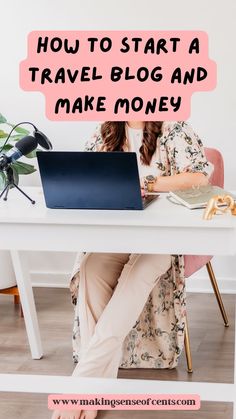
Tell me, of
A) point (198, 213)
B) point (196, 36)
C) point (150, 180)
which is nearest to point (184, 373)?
point (150, 180)

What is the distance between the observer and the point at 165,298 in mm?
2883

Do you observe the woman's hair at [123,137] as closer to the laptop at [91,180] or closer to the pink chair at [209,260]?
the pink chair at [209,260]

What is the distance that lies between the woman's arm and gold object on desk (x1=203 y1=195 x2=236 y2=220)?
54 cm

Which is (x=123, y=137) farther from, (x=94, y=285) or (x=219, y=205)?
(x=219, y=205)

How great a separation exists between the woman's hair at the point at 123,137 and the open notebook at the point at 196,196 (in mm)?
491

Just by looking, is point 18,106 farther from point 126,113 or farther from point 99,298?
point 99,298

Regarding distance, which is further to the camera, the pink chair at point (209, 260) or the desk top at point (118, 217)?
the pink chair at point (209, 260)

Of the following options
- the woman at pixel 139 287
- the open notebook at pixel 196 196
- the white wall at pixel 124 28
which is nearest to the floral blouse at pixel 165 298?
the woman at pixel 139 287

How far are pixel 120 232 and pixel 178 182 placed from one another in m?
0.67

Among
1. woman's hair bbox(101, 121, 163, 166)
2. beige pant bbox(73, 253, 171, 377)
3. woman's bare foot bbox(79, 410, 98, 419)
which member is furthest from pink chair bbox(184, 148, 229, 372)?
woman's bare foot bbox(79, 410, 98, 419)

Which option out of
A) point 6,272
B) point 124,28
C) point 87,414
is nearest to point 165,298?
point 87,414

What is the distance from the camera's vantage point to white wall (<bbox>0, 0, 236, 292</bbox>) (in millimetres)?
3752

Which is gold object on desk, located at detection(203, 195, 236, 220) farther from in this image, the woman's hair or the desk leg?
the desk leg

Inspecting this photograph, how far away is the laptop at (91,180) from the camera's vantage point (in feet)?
6.88
